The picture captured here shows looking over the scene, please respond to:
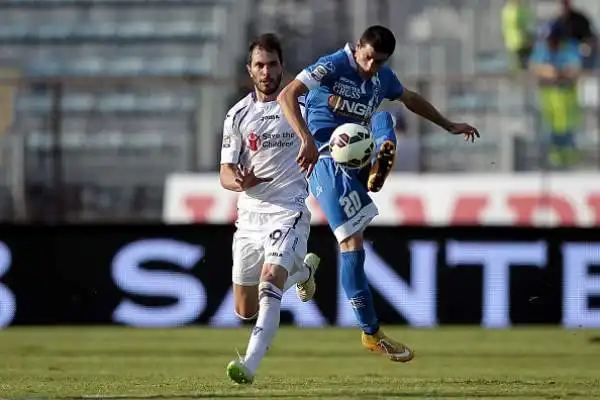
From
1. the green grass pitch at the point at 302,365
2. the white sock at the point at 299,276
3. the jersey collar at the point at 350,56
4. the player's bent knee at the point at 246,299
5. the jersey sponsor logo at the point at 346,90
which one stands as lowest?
the green grass pitch at the point at 302,365

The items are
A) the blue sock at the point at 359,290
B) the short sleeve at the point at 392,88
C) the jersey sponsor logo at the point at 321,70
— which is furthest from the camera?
the short sleeve at the point at 392,88

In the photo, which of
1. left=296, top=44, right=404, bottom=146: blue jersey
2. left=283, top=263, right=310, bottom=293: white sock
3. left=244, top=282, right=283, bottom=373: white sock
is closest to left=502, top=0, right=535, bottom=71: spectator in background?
left=296, top=44, right=404, bottom=146: blue jersey

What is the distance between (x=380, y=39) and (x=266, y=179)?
1.17m

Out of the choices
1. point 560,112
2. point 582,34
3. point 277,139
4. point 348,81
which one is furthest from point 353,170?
point 582,34

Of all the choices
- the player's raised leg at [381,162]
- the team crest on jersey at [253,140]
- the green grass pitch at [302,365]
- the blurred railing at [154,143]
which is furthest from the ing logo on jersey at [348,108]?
the blurred railing at [154,143]

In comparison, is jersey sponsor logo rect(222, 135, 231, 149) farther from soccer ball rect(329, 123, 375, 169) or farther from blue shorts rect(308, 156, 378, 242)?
blue shorts rect(308, 156, 378, 242)

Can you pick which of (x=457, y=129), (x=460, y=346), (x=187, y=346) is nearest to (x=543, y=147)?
(x=460, y=346)

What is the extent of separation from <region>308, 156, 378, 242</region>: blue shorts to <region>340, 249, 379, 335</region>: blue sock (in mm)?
159

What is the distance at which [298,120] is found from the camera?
27.9ft

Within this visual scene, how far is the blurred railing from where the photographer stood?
17031 millimetres

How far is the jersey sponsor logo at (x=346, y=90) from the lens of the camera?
365 inches

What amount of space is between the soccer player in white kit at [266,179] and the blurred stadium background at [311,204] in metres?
3.06

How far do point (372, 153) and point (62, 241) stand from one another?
7.32 meters

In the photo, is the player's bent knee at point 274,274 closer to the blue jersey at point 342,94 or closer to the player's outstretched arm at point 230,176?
the player's outstretched arm at point 230,176
